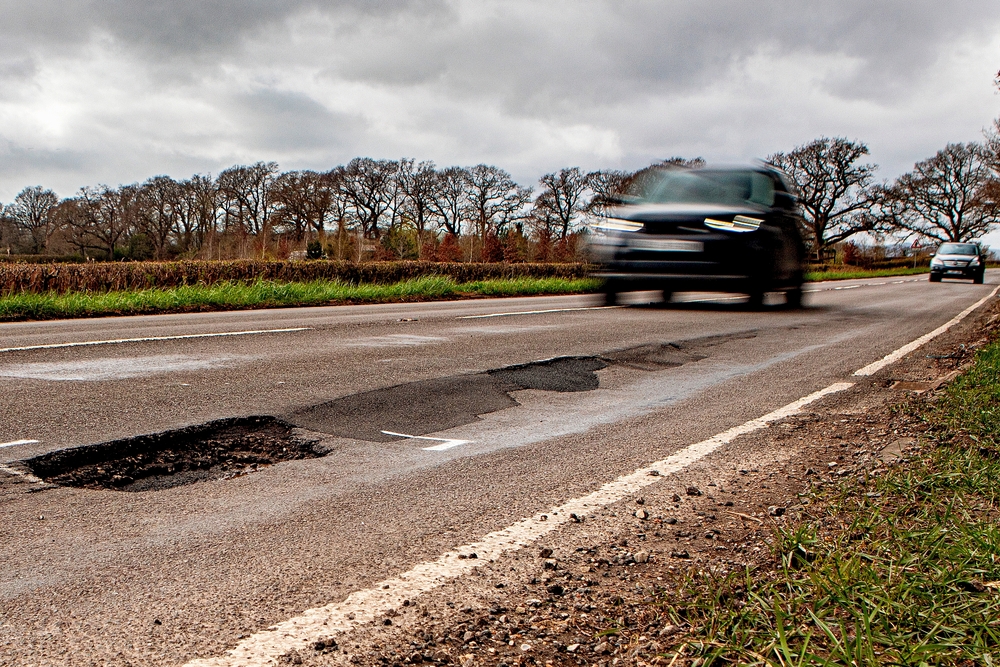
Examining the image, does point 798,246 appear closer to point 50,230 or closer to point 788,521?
point 788,521

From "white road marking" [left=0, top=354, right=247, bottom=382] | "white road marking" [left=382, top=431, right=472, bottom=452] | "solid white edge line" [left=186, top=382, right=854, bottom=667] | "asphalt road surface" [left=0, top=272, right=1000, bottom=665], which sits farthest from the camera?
"white road marking" [left=0, top=354, right=247, bottom=382]

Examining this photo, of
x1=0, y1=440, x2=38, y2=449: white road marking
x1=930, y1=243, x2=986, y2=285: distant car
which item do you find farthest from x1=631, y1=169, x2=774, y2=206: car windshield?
x1=930, y1=243, x2=986, y2=285: distant car

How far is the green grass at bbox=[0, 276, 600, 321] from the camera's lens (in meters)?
12.2

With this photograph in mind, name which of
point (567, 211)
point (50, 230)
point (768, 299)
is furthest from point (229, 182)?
point (768, 299)

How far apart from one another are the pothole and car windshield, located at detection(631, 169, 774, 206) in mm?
7805

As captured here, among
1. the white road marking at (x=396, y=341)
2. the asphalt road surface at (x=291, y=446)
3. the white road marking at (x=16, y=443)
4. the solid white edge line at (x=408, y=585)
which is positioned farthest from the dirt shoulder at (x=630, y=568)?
the white road marking at (x=396, y=341)

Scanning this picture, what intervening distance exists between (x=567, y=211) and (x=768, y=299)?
1687 inches

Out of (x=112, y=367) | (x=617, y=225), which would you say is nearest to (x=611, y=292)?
(x=617, y=225)

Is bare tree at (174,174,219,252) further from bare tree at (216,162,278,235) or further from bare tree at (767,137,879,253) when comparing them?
bare tree at (767,137,879,253)

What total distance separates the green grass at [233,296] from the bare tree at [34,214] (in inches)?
1770

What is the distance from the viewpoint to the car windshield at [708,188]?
10570mm

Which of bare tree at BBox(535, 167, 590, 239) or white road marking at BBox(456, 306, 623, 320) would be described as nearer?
white road marking at BBox(456, 306, 623, 320)

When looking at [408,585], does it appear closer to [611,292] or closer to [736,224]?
[736,224]

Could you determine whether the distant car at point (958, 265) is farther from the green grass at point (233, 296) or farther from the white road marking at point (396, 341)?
the white road marking at point (396, 341)
